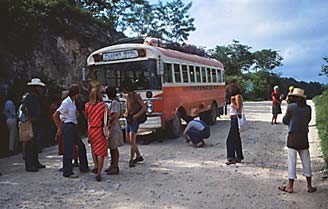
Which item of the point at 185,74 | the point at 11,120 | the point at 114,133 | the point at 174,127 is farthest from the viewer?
the point at 185,74

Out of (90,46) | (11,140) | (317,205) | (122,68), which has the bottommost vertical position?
(317,205)

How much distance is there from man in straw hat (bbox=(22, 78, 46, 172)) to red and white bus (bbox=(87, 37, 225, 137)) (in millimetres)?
3881

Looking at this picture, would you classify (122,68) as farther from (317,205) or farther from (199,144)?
(317,205)

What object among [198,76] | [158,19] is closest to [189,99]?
[198,76]

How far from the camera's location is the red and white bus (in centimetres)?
1177

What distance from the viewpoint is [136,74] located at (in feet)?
39.0

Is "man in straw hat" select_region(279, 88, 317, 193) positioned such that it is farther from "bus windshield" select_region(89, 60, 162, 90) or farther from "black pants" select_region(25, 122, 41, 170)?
"bus windshield" select_region(89, 60, 162, 90)

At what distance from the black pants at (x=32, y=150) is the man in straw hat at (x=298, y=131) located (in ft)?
16.4

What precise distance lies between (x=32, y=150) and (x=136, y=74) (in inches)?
170

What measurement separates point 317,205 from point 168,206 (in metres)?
2.15

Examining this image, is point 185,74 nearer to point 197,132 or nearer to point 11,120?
point 197,132

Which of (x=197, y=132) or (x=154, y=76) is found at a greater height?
(x=154, y=76)

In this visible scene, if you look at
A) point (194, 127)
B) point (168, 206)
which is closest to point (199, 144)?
point (194, 127)

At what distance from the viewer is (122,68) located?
1209 centimetres
